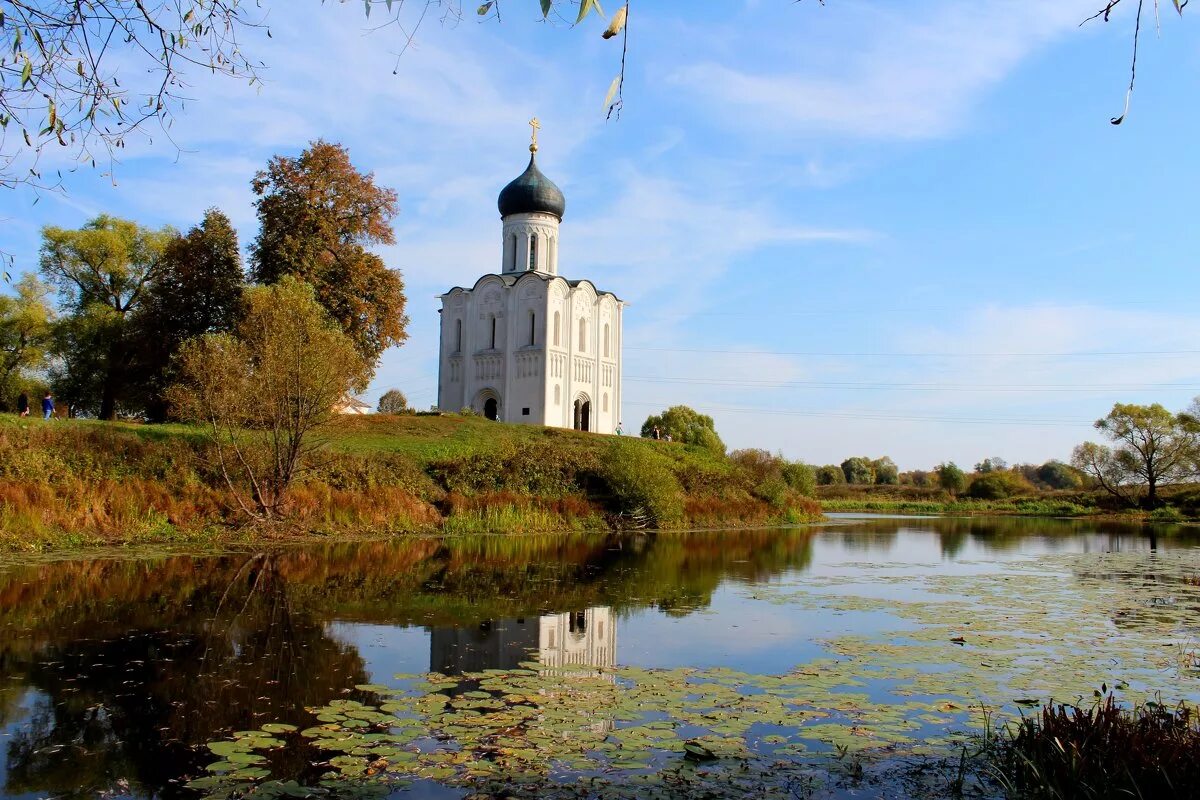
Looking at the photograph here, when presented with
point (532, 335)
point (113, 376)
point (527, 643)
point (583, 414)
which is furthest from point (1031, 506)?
point (527, 643)

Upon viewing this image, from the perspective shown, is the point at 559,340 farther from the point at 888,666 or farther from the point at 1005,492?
the point at 1005,492

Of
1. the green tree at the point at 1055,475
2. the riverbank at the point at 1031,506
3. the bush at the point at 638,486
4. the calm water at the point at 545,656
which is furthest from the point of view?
the green tree at the point at 1055,475

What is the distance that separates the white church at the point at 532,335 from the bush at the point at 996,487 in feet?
134

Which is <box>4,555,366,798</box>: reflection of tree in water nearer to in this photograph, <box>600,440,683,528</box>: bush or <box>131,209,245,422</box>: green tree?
<box>600,440,683,528</box>: bush

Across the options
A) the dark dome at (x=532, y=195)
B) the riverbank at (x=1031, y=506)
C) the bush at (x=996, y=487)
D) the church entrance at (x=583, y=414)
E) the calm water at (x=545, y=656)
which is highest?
the dark dome at (x=532, y=195)

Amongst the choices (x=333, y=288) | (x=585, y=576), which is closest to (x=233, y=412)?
(x=585, y=576)

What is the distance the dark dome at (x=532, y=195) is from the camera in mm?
51375

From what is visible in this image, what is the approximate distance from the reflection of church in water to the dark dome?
42.2m

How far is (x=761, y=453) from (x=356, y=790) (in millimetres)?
43316

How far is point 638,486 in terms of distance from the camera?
33.1 meters

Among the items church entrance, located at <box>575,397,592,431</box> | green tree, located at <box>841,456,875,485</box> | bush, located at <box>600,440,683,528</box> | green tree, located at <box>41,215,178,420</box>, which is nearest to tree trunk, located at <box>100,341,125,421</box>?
green tree, located at <box>41,215,178,420</box>

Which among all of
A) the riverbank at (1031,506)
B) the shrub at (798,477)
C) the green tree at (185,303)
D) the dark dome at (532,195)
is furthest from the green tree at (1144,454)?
the green tree at (185,303)

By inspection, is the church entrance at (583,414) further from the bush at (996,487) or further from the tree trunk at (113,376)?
the bush at (996,487)

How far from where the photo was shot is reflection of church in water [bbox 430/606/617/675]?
8.92m
